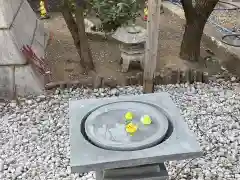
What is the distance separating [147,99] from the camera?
9.06 feet

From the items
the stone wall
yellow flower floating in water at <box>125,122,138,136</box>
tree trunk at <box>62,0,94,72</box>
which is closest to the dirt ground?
tree trunk at <box>62,0,94,72</box>

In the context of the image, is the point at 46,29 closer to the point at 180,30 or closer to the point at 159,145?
the point at 180,30

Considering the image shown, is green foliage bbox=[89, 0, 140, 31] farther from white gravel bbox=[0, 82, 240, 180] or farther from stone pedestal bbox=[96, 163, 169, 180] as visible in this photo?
stone pedestal bbox=[96, 163, 169, 180]

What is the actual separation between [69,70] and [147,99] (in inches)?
90.9

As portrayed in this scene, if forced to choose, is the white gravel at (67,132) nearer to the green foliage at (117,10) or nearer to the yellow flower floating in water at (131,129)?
the yellow flower floating in water at (131,129)

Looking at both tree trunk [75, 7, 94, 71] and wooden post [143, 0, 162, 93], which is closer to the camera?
wooden post [143, 0, 162, 93]

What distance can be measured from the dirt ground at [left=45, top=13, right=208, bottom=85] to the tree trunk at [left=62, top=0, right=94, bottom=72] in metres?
0.17

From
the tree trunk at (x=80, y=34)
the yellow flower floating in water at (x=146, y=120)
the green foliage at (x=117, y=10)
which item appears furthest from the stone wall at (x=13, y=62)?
the yellow flower floating in water at (x=146, y=120)

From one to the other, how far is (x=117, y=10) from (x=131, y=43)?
3.01 ft

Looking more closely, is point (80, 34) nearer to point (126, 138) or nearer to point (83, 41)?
point (83, 41)

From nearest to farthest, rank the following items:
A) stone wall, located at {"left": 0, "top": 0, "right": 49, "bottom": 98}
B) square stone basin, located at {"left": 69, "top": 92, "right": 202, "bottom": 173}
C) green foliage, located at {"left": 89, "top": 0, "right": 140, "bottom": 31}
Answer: square stone basin, located at {"left": 69, "top": 92, "right": 202, "bottom": 173}, stone wall, located at {"left": 0, "top": 0, "right": 49, "bottom": 98}, green foliage, located at {"left": 89, "top": 0, "right": 140, "bottom": 31}

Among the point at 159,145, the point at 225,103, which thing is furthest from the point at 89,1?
the point at 159,145

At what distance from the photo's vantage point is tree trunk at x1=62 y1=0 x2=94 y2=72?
4.57 m

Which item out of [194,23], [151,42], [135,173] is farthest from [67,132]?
[194,23]
